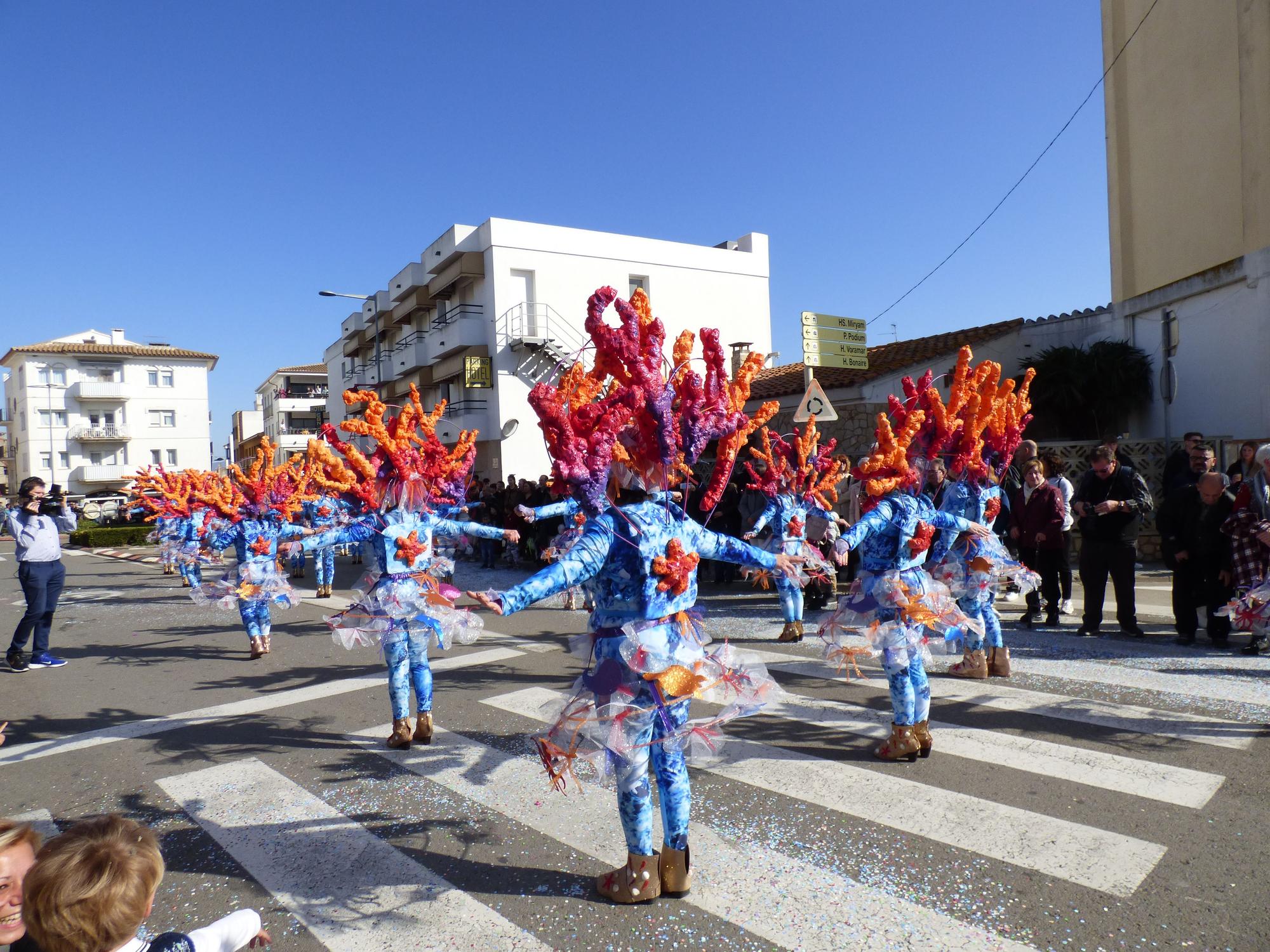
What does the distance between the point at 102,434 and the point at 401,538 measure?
61.9 m

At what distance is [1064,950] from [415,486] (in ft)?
15.1

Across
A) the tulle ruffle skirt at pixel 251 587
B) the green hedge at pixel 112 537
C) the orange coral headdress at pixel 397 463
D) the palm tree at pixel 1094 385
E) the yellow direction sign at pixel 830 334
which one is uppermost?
the yellow direction sign at pixel 830 334

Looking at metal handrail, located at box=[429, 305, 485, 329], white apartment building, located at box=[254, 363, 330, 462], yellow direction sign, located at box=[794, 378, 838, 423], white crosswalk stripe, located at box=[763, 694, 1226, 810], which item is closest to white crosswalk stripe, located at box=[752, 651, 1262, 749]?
white crosswalk stripe, located at box=[763, 694, 1226, 810]

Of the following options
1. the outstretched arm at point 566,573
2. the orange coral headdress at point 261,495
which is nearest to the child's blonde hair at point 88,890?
the outstretched arm at point 566,573

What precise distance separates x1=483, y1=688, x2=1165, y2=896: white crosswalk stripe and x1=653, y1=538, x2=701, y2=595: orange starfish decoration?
2.25 feet

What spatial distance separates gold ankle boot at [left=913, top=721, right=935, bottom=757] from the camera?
4824mm

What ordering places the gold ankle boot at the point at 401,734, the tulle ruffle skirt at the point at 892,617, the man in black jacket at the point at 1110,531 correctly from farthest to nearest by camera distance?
the man in black jacket at the point at 1110,531, the gold ankle boot at the point at 401,734, the tulle ruffle skirt at the point at 892,617

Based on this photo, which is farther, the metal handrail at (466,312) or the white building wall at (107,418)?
the white building wall at (107,418)

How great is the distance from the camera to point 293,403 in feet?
198

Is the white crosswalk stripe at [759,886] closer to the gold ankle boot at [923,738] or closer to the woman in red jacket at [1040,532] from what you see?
the gold ankle boot at [923,738]

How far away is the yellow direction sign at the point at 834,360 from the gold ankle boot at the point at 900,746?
25.4 feet

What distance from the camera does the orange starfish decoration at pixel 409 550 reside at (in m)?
5.60

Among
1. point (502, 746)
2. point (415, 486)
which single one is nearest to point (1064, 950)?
point (502, 746)

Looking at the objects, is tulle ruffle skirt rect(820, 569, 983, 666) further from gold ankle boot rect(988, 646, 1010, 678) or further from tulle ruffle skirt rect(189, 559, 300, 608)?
tulle ruffle skirt rect(189, 559, 300, 608)
